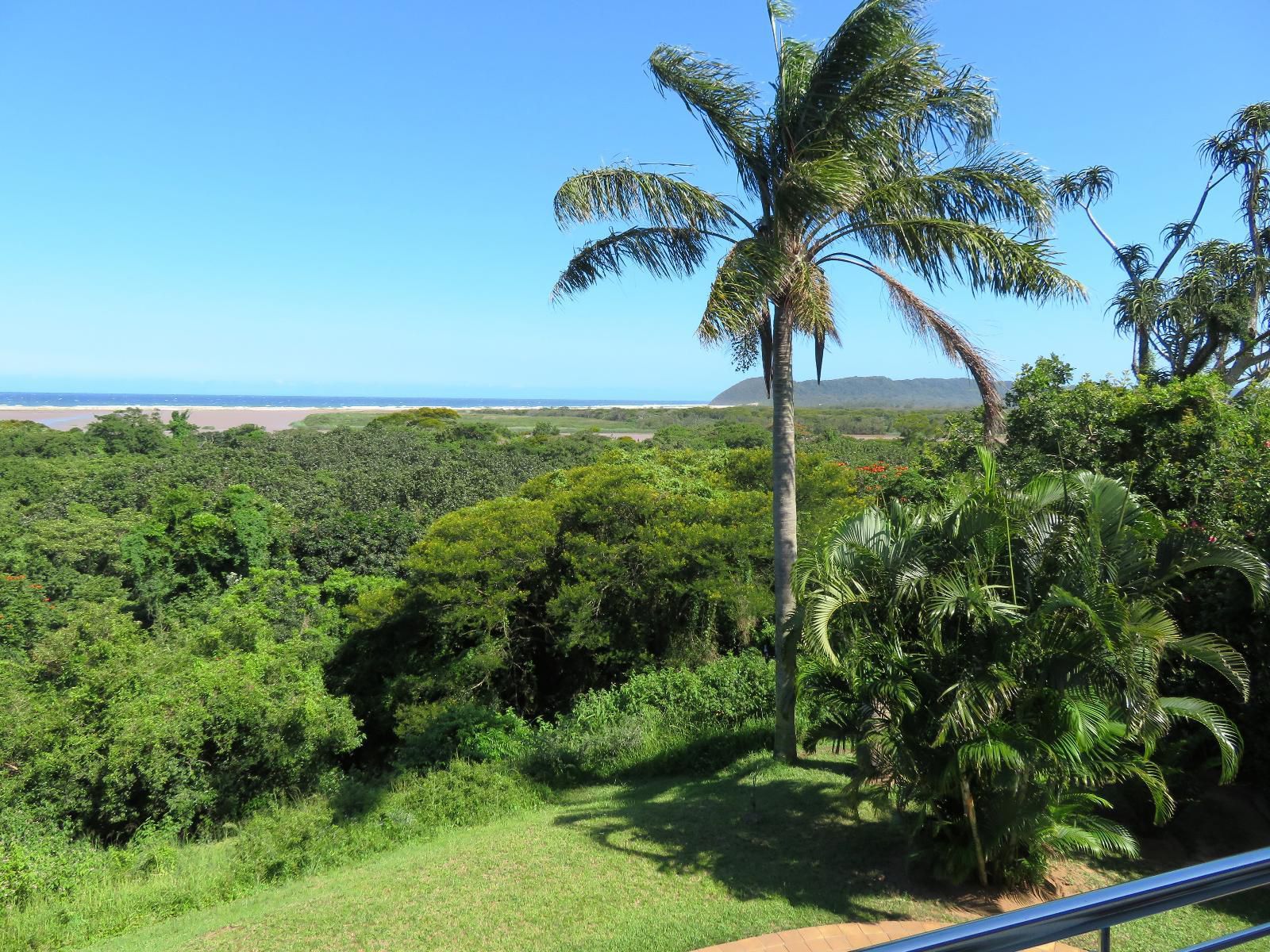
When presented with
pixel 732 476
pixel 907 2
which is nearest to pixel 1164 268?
pixel 732 476

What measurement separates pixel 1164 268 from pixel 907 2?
13705 mm

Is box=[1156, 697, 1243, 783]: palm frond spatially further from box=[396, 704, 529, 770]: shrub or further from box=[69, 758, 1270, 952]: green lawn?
box=[396, 704, 529, 770]: shrub

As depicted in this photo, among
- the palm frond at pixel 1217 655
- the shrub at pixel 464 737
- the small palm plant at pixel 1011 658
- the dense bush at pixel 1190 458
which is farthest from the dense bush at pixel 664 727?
the palm frond at pixel 1217 655

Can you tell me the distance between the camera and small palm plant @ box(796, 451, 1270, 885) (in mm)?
5016

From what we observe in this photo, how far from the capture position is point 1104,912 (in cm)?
136

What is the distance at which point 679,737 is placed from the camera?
9484 mm

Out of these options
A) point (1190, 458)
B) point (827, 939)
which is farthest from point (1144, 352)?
point (827, 939)

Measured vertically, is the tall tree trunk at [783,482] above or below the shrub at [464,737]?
above

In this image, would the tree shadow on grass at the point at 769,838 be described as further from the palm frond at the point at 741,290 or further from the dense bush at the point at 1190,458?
the palm frond at the point at 741,290

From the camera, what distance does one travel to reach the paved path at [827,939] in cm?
488

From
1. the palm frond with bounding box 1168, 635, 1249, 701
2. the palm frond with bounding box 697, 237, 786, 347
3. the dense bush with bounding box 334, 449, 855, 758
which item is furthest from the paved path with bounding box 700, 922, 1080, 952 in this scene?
the dense bush with bounding box 334, 449, 855, 758

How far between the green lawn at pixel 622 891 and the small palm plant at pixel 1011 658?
0.67 meters

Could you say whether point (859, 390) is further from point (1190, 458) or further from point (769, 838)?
point (769, 838)

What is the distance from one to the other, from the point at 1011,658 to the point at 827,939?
7.71 feet
